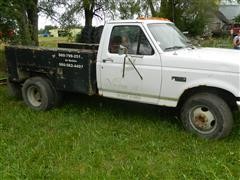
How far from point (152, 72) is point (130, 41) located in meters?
0.74

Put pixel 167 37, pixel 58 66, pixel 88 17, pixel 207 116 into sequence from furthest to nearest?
pixel 88 17 → pixel 58 66 → pixel 167 37 → pixel 207 116

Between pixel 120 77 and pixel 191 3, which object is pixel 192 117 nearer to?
Result: pixel 120 77

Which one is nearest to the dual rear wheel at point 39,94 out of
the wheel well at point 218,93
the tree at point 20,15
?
the wheel well at point 218,93

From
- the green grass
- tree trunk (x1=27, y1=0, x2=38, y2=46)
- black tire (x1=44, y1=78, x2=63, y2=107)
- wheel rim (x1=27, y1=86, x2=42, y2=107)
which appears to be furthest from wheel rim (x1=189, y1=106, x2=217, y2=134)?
tree trunk (x1=27, y1=0, x2=38, y2=46)

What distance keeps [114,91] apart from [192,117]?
1.53m

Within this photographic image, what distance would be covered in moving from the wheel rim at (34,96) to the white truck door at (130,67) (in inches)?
67.5

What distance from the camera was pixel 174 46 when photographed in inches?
267

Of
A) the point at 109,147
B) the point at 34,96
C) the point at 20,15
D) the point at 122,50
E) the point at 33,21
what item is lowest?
the point at 109,147

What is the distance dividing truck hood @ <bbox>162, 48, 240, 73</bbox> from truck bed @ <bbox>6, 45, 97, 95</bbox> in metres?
1.54

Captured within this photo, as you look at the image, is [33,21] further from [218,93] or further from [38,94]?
[218,93]

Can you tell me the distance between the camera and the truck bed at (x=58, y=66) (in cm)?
717

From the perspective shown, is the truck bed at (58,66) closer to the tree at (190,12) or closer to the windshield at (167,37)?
the windshield at (167,37)

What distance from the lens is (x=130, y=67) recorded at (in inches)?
264

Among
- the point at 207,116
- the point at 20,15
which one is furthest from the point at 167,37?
the point at 20,15
